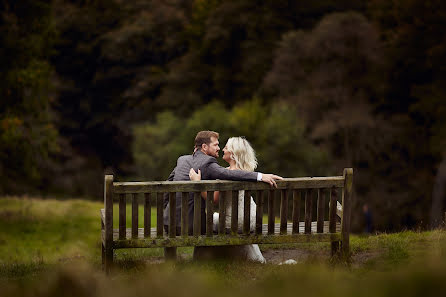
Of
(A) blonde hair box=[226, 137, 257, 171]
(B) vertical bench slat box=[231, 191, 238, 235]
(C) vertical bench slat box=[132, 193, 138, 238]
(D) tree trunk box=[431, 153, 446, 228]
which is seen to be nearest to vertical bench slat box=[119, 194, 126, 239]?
(C) vertical bench slat box=[132, 193, 138, 238]

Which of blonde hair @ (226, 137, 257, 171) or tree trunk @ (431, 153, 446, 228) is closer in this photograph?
blonde hair @ (226, 137, 257, 171)

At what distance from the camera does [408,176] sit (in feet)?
106

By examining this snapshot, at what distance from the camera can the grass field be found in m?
3.88

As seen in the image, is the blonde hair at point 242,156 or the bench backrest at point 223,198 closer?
the bench backrest at point 223,198

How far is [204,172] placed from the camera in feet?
22.9

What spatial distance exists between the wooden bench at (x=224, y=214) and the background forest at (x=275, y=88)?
50.3ft

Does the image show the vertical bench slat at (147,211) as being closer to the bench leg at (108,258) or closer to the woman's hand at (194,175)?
the bench leg at (108,258)

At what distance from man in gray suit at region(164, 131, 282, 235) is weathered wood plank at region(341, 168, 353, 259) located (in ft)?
2.26

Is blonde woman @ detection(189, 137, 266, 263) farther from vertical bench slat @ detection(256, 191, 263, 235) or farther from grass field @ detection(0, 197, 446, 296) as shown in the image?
grass field @ detection(0, 197, 446, 296)

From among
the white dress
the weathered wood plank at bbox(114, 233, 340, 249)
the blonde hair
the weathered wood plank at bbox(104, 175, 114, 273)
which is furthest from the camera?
the blonde hair

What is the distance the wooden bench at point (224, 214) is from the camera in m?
6.45

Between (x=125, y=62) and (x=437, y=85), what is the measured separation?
1949 centimetres

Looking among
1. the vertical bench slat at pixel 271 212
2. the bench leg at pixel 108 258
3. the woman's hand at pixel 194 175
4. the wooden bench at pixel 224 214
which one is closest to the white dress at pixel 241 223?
the wooden bench at pixel 224 214

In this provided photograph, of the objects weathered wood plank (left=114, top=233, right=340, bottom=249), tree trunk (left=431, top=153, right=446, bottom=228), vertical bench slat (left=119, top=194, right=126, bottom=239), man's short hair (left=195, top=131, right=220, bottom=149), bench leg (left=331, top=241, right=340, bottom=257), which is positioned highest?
man's short hair (left=195, top=131, right=220, bottom=149)
